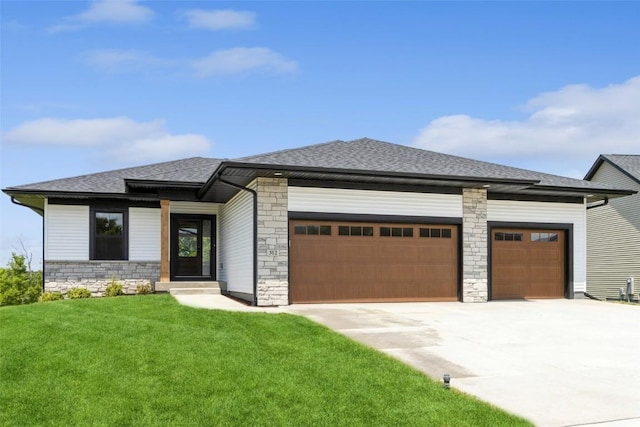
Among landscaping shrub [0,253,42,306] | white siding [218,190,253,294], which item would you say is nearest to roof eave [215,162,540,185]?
white siding [218,190,253,294]

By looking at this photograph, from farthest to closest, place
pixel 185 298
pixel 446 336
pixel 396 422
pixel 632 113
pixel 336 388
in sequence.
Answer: pixel 632 113 → pixel 185 298 → pixel 446 336 → pixel 336 388 → pixel 396 422

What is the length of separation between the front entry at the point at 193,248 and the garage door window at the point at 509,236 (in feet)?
30.5

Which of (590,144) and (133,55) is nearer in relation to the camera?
(133,55)

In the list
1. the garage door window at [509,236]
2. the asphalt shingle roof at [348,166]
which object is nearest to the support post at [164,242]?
the asphalt shingle roof at [348,166]

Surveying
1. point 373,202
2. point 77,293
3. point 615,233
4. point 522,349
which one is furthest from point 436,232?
point 615,233

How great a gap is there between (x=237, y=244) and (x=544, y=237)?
928cm

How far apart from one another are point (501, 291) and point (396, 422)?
456 inches

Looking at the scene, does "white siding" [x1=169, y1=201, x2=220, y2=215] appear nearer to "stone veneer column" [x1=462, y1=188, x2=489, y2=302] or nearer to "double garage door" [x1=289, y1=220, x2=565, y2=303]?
"double garage door" [x1=289, y1=220, x2=565, y2=303]

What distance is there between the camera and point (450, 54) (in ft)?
54.3

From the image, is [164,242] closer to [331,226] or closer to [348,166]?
[331,226]

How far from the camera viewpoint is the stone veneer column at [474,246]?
15.4m

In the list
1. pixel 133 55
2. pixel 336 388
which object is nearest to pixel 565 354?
pixel 336 388

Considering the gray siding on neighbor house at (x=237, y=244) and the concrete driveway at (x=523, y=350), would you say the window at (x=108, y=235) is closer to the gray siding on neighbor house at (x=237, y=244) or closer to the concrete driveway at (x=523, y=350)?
the gray siding on neighbor house at (x=237, y=244)

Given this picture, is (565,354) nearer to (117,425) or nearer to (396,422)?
(396,422)
